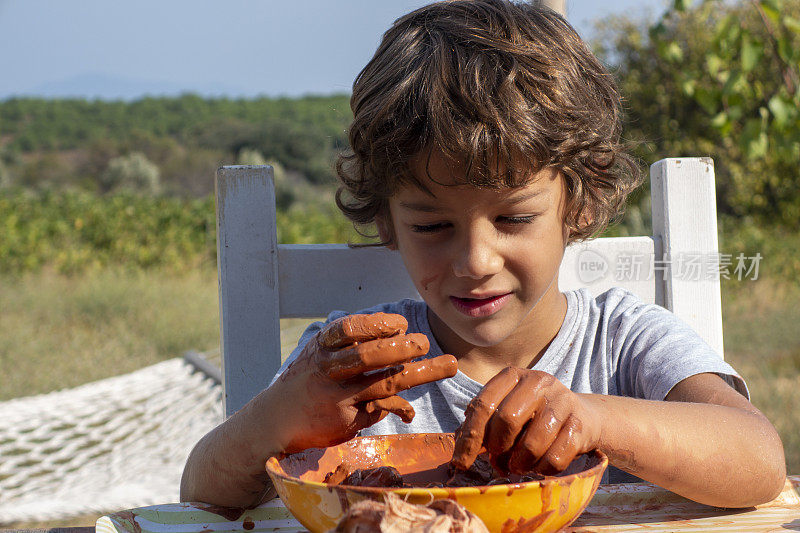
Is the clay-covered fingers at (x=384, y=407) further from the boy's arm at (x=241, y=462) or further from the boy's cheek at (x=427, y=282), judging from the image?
the boy's cheek at (x=427, y=282)

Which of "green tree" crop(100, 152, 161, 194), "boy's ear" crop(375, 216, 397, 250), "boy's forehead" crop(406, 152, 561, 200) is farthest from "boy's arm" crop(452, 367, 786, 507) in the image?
"green tree" crop(100, 152, 161, 194)

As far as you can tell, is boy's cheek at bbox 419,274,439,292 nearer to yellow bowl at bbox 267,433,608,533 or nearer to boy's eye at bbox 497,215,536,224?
boy's eye at bbox 497,215,536,224

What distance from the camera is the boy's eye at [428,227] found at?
4.60 feet

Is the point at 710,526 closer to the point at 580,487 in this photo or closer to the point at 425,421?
the point at 580,487

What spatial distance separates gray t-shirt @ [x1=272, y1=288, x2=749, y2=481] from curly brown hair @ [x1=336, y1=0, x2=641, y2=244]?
0.22 metres

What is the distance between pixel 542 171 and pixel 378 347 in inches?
25.7

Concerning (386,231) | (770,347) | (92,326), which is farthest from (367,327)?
(92,326)

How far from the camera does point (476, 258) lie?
4.33ft

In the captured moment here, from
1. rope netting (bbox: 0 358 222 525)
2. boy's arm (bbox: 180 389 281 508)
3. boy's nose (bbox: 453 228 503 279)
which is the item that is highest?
boy's nose (bbox: 453 228 503 279)

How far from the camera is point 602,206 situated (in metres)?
1.70

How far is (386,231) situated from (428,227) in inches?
12.3

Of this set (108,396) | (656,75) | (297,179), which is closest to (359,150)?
(108,396)

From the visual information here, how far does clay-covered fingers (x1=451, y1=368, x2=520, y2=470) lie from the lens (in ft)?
2.93

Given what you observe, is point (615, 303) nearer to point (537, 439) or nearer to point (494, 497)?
point (537, 439)
